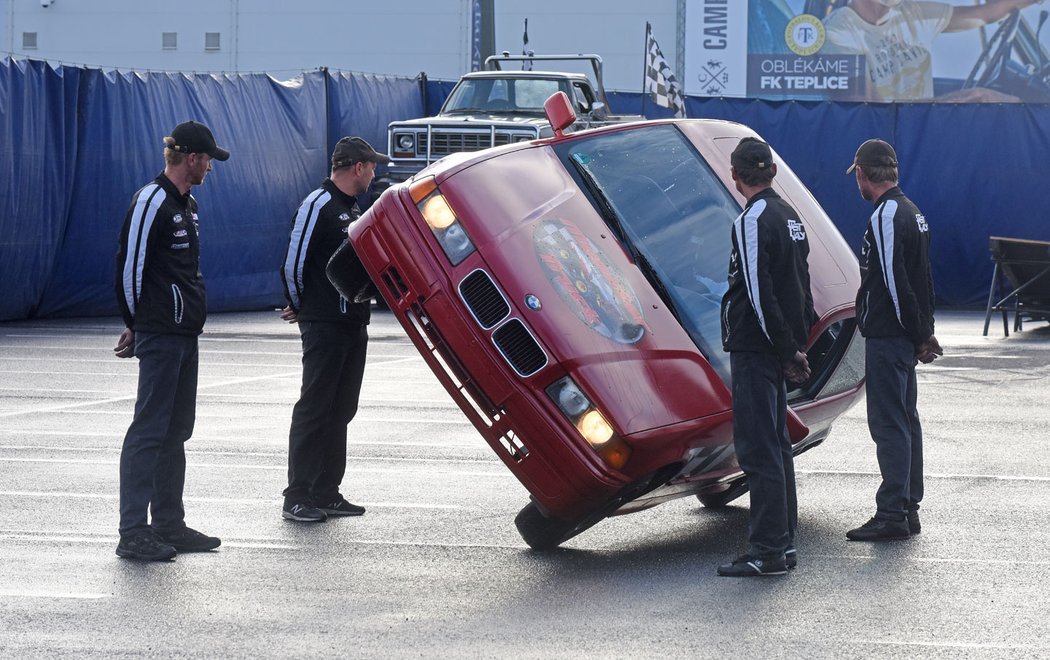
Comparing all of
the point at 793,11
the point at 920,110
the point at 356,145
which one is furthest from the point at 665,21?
the point at 356,145

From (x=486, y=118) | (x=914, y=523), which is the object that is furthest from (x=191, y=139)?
(x=486, y=118)

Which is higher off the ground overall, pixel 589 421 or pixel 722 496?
pixel 589 421

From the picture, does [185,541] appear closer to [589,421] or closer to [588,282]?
[589,421]

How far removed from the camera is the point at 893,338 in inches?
285

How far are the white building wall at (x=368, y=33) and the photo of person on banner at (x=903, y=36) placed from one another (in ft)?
16.7

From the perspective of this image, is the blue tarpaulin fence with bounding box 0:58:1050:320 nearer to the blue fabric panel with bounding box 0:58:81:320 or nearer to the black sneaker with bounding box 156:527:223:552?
the blue fabric panel with bounding box 0:58:81:320

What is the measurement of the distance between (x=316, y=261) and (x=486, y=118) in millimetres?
13035

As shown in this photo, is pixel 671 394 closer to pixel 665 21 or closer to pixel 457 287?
pixel 457 287

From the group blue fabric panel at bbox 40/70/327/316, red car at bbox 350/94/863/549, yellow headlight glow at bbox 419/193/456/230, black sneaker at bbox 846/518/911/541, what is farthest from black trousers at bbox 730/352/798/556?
blue fabric panel at bbox 40/70/327/316

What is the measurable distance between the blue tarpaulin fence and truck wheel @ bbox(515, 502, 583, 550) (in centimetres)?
1245

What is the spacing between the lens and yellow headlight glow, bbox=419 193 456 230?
6598mm

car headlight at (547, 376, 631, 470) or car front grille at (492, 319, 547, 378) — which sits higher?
car front grille at (492, 319, 547, 378)

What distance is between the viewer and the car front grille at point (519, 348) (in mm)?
6293

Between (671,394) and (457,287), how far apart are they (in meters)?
1.00
